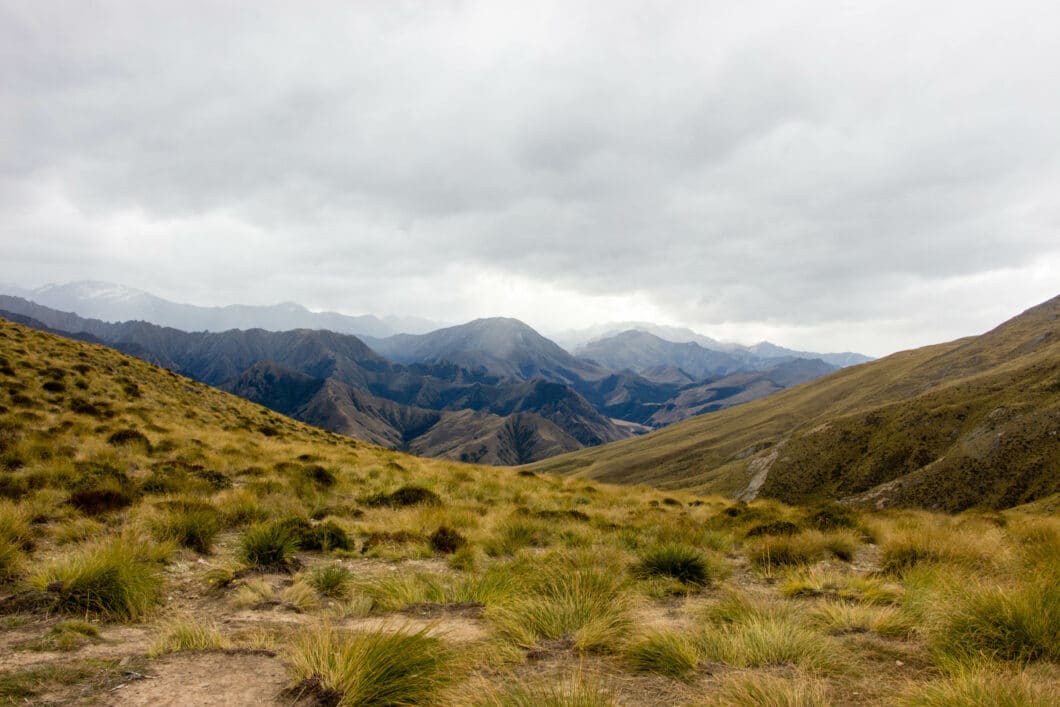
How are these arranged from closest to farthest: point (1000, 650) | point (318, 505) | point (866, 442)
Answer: point (1000, 650)
point (318, 505)
point (866, 442)

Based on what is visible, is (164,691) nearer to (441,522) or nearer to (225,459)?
(441,522)

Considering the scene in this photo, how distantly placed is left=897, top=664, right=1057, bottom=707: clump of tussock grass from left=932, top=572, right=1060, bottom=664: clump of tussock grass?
0.73 metres

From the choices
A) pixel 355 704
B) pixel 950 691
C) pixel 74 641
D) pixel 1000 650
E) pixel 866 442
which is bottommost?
pixel 866 442

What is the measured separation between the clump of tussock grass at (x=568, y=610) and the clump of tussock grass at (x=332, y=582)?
2.78m

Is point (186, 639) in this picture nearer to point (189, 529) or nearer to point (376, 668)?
point (376, 668)

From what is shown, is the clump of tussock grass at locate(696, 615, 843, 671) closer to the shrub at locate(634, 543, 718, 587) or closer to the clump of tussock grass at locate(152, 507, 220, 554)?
the shrub at locate(634, 543, 718, 587)

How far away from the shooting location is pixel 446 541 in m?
10.5

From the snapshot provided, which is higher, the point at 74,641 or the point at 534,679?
the point at 534,679

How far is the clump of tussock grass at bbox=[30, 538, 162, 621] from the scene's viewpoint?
5895 millimetres

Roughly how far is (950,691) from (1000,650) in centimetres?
194

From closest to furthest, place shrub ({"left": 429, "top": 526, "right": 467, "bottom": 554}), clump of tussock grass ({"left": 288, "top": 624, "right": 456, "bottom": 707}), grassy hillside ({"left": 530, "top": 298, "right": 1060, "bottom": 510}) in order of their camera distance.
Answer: clump of tussock grass ({"left": 288, "top": 624, "right": 456, "bottom": 707}) → shrub ({"left": 429, "top": 526, "right": 467, "bottom": 554}) → grassy hillside ({"left": 530, "top": 298, "right": 1060, "bottom": 510})

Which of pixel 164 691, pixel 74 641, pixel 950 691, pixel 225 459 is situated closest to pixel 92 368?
pixel 225 459

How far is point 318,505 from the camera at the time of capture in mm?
12852

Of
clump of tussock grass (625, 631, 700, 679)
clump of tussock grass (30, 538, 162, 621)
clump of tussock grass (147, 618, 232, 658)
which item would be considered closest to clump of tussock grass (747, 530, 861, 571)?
clump of tussock grass (625, 631, 700, 679)
